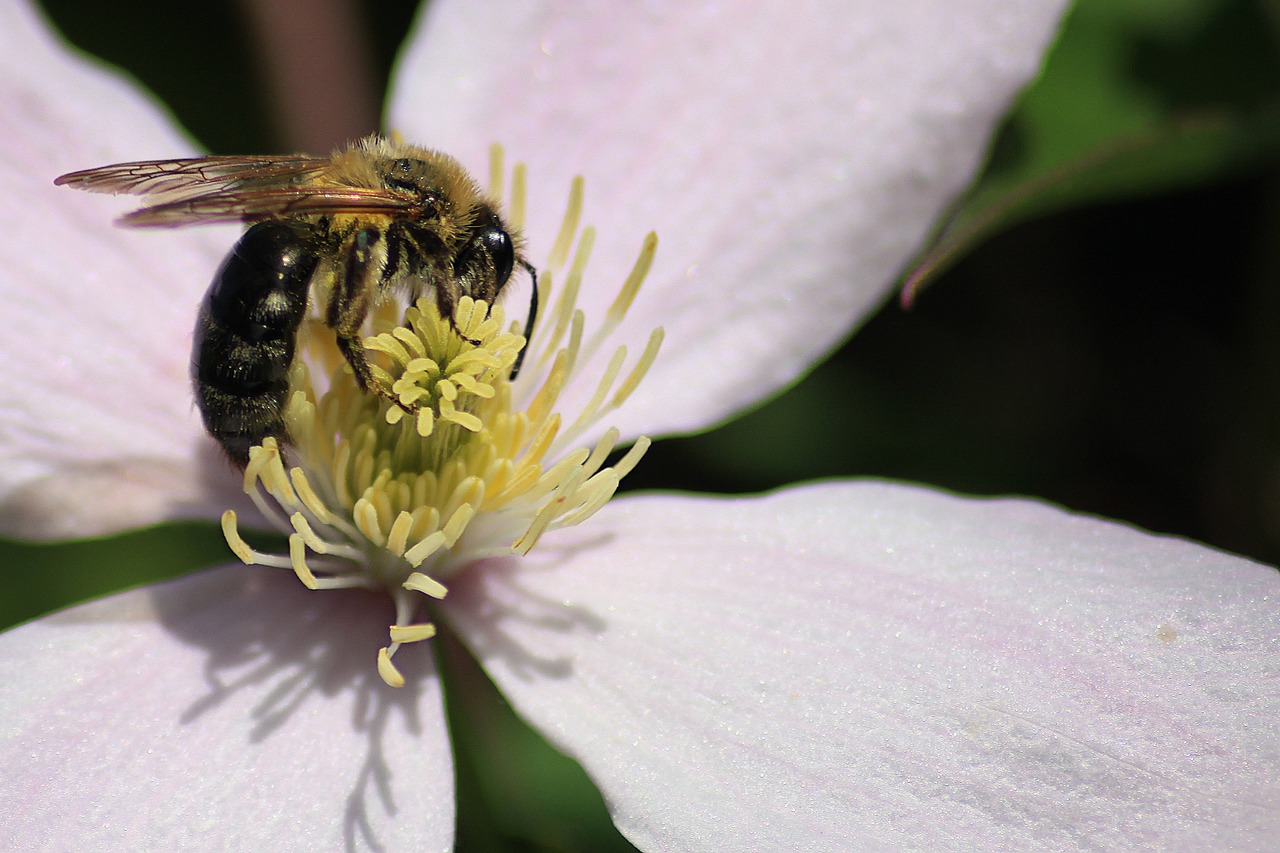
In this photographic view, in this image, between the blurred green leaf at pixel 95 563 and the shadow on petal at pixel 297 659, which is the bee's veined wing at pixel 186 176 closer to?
the shadow on petal at pixel 297 659

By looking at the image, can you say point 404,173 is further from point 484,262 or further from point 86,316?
point 86,316

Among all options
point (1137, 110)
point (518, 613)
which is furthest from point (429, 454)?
point (1137, 110)

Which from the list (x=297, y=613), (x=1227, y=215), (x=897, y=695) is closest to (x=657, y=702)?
(x=897, y=695)

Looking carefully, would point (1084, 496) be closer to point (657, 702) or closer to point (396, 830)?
point (657, 702)

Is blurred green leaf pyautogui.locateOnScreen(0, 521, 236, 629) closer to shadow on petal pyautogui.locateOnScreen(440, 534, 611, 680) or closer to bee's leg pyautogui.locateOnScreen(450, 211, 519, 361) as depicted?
shadow on petal pyautogui.locateOnScreen(440, 534, 611, 680)

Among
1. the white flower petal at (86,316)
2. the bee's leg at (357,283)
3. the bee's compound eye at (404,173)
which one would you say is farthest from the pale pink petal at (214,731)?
the bee's compound eye at (404,173)
